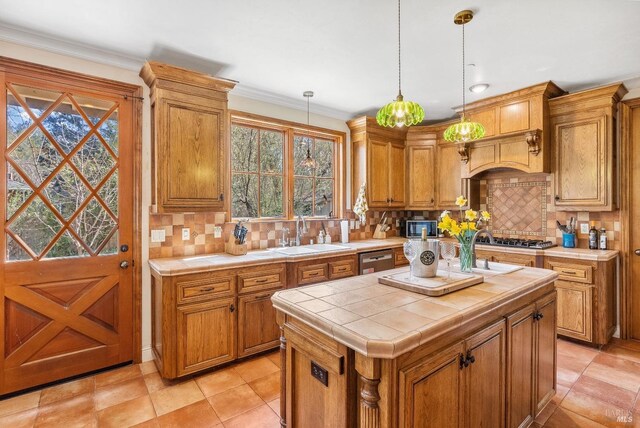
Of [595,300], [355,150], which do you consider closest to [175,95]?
[355,150]

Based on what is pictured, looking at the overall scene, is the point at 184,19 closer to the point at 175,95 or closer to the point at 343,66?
the point at 175,95

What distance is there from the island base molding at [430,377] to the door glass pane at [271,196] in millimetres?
2154

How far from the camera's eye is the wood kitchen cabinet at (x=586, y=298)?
3016mm

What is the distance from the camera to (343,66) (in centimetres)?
285

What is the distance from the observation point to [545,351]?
6.68 feet

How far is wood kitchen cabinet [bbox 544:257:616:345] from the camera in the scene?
9.89ft

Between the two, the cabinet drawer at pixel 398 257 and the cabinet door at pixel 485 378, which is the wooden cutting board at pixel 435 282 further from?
the cabinet drawer at pixel 398 257

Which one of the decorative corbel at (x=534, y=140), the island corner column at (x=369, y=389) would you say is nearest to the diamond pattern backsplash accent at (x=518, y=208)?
the decorative corbel at (x=534, y=140)

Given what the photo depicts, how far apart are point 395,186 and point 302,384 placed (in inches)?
130

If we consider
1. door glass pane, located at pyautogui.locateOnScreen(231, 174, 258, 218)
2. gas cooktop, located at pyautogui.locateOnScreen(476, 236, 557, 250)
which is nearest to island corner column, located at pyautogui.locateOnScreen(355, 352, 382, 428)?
door glass pane, located at pyautogui.locateOnScreen(231, 174, 258, 218)

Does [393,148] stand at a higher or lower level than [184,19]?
lower

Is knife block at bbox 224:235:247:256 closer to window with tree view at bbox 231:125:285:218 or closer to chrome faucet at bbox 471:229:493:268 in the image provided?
window with tree view at bbox 231:125:285:218

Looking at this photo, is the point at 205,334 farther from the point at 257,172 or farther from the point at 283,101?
the point at 283,101

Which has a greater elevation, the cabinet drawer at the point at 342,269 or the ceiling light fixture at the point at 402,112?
the ceiling light fixture at the point at 402,112
